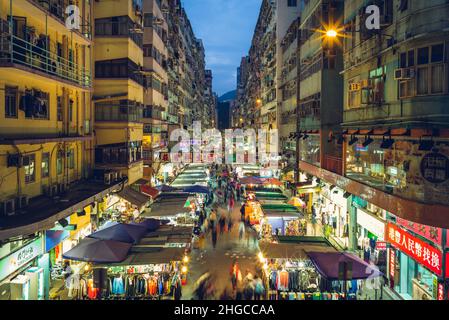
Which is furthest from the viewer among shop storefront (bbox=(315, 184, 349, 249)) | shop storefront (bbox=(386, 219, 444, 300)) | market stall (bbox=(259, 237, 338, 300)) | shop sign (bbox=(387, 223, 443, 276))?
shop storefront (bbox=(315, 184, 349, 249))

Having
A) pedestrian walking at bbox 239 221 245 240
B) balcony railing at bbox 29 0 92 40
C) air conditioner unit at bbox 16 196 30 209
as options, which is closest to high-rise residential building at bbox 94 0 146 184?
balcony railing at bbox 29 0 92 40

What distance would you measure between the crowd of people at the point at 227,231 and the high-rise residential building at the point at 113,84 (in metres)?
7.99

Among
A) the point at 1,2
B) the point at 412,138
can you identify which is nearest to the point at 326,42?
the point at 412,138

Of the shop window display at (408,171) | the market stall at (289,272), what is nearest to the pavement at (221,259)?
the market stall at (289,272)

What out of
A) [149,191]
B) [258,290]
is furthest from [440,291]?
[149,191]

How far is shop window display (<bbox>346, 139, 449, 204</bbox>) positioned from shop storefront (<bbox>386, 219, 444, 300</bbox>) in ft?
4.79

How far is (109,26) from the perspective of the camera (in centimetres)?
2981

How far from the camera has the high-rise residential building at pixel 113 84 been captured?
29.7 meters

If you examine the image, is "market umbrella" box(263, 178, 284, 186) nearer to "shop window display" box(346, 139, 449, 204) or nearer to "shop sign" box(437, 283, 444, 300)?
"shop window display" box(346, 139, 449, 204)

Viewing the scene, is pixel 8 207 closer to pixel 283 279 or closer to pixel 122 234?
pixel 122 234

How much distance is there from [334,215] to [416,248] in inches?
527

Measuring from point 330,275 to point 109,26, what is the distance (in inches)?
934

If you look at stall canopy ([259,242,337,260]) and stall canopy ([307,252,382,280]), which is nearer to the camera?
stall canopy ([307,252,382,280])

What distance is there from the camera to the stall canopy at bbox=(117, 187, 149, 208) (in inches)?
1101
